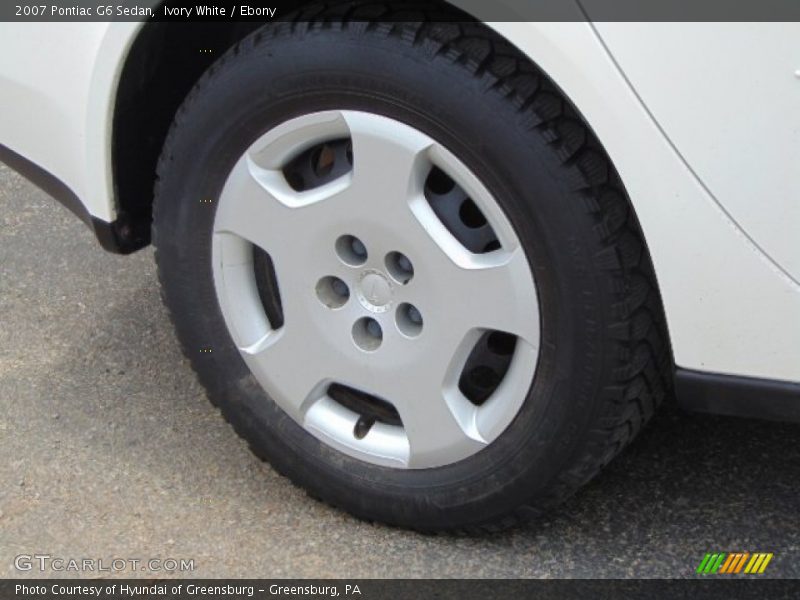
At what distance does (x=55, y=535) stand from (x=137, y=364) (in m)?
0.64

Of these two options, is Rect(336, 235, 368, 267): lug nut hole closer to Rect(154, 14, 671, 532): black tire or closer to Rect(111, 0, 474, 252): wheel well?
Rect(154, 14, 671, 532): black tire

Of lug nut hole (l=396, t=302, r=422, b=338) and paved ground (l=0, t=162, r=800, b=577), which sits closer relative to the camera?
lug nut hole (l=396, t=302, r=422, b=338)

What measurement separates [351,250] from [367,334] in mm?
163

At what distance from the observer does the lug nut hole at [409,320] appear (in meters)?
2.30

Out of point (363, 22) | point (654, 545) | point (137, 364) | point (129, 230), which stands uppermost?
point (363, 22)

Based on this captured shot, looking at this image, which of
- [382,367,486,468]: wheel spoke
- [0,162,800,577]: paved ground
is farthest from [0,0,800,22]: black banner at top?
[0,162,800,577]: paved ground

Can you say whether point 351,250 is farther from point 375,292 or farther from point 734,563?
point 734,563

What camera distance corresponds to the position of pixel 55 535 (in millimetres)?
2496

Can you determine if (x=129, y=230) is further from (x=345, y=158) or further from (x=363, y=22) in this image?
(x=363, y=22)

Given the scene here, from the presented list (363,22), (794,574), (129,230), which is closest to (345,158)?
(363,22)

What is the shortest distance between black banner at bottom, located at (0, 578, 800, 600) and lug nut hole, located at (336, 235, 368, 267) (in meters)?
0.60

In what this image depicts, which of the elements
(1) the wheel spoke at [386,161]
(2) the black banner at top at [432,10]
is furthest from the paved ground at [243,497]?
(2) the black banner at top at [432,10]

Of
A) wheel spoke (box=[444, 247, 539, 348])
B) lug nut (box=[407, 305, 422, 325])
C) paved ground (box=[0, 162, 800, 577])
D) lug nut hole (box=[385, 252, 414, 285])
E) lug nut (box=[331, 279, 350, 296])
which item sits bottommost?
paved ground (box=[0, 162, 800, 577])

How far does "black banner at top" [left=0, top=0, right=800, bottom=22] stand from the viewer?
180 cm
